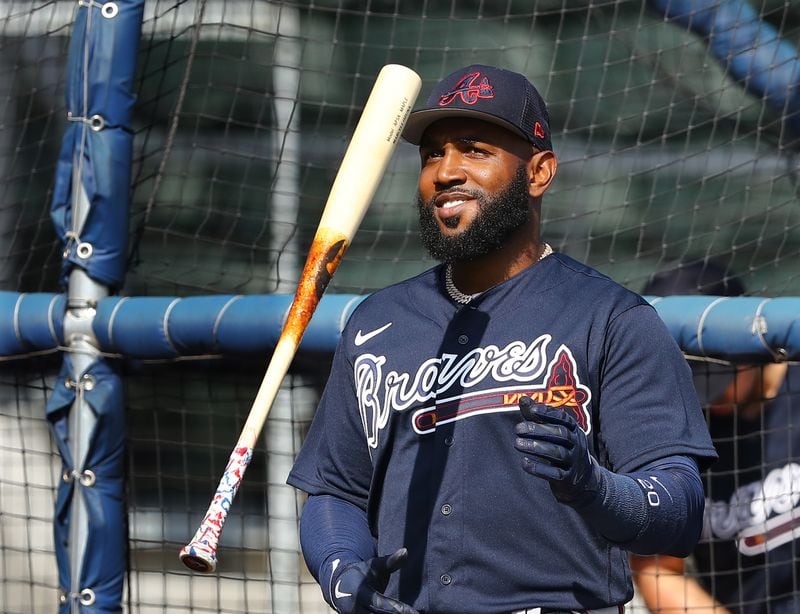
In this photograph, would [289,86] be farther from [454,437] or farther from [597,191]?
[454,437]

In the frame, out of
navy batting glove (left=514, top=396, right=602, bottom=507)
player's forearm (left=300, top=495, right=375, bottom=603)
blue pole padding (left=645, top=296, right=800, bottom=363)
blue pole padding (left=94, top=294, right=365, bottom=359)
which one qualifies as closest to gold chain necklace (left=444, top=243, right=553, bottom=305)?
player's forearm (left=300, top=495, right=375, bottom=603)

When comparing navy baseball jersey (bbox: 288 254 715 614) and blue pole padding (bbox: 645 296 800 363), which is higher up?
blue pole padding (bbox: 645 296 800 363)

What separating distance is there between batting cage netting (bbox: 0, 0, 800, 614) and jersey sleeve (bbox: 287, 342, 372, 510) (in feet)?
2.91

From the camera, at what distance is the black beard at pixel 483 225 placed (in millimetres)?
2037

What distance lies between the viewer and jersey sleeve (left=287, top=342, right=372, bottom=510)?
2129 millimetres

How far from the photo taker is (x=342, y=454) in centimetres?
213

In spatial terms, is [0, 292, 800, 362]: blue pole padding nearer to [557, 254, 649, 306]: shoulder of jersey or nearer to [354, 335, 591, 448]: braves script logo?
[557, 254, 649, 306]: shoulder of jersey

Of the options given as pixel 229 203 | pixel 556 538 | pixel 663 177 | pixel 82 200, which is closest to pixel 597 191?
pixel 663 177

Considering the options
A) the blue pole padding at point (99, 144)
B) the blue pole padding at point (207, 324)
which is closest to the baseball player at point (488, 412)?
the blue pole padding at point (207, 324)

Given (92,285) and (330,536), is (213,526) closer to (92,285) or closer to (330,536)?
(330,536)

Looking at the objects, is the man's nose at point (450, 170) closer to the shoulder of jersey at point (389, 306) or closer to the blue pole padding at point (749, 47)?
the shoulder of jersey at point (389, 306)

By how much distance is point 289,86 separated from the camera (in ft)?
17.1

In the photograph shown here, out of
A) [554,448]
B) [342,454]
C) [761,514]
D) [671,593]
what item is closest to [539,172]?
[342,454]

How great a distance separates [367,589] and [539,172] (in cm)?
79
